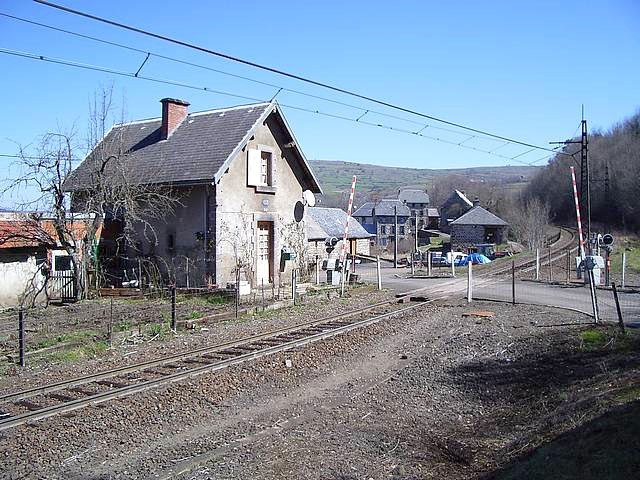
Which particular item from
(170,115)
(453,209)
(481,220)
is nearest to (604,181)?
(481,220)

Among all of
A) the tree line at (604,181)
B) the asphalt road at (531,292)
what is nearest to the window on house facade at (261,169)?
the asphalt road at (531,292)

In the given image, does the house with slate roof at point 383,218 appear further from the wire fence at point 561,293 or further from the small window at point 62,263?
the small window at point 62,263

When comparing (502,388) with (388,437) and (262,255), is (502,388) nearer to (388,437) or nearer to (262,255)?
(388,437)

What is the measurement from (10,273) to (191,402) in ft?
41.6

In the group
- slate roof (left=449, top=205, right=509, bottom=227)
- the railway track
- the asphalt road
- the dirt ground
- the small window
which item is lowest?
the dirt ground

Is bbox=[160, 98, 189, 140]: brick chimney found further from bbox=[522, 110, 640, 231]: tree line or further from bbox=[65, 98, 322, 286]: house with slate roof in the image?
bbox=[522, 110, 640, 231]: tree line

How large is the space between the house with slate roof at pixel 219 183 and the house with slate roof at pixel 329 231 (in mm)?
12152

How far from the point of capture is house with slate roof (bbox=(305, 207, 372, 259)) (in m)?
38.2

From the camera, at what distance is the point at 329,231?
45.5 meters

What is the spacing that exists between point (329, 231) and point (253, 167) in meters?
22.8

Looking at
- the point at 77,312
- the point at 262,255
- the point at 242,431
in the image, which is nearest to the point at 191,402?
the point at 242,431

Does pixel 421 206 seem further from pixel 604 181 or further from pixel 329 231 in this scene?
pixel 329 231

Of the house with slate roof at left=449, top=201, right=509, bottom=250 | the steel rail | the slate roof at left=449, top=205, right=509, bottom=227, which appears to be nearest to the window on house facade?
the steel rail

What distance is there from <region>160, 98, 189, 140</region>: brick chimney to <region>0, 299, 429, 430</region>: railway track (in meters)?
13.5
